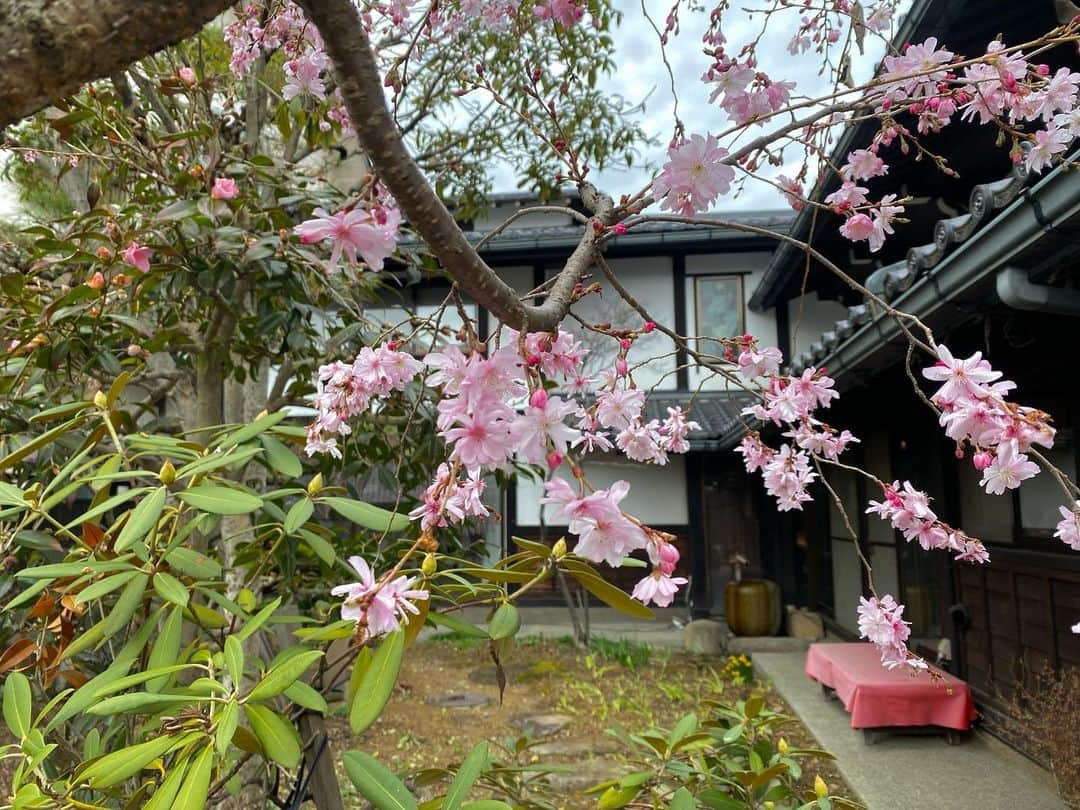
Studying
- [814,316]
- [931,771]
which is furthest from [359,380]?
[814,316]

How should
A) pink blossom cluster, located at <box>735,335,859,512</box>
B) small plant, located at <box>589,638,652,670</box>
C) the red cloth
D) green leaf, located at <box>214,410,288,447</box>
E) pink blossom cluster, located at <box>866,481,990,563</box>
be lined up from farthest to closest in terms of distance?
1. small plant, located at <box>589,638,652,670</box>
2. the red cloth
3. pink blossom cluster, located at <box>735,335,859,512</box>
4. pink blossom cluster, located at <box>866,481,990,563</box>
5. green leaf, located at <box>214,410,288,447</box>

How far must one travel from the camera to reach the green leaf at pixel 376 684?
2.28 feet

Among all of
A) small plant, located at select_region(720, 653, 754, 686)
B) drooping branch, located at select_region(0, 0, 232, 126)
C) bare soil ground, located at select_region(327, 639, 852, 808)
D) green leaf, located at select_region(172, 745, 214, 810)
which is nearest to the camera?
drooping branch, located at select_region(0, 0, 232, 126)

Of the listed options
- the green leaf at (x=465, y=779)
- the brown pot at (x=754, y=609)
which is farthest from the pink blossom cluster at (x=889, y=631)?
the brown pot at (x=754, y=609)

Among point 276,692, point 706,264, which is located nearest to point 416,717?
point 276,692

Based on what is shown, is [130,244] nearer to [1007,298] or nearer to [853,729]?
[1007,298]

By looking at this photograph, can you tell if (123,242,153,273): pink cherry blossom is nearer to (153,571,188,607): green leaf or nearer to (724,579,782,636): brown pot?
(153,571,188,607): green leaf

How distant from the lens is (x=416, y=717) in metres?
4.66

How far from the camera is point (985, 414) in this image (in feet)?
3.08

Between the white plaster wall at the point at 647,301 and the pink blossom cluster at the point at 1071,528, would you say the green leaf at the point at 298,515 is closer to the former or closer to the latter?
the pink blossom cluster at the point at 1071,528

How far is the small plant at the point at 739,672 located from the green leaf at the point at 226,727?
5204 mm

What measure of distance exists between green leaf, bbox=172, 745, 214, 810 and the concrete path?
3096 millimetres

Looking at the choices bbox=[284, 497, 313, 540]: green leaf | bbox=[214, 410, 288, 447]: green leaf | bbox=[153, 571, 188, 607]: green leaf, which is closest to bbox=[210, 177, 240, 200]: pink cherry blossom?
A: bbox=[214, 410, 288, 447]: green leaf

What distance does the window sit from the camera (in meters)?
7.96
